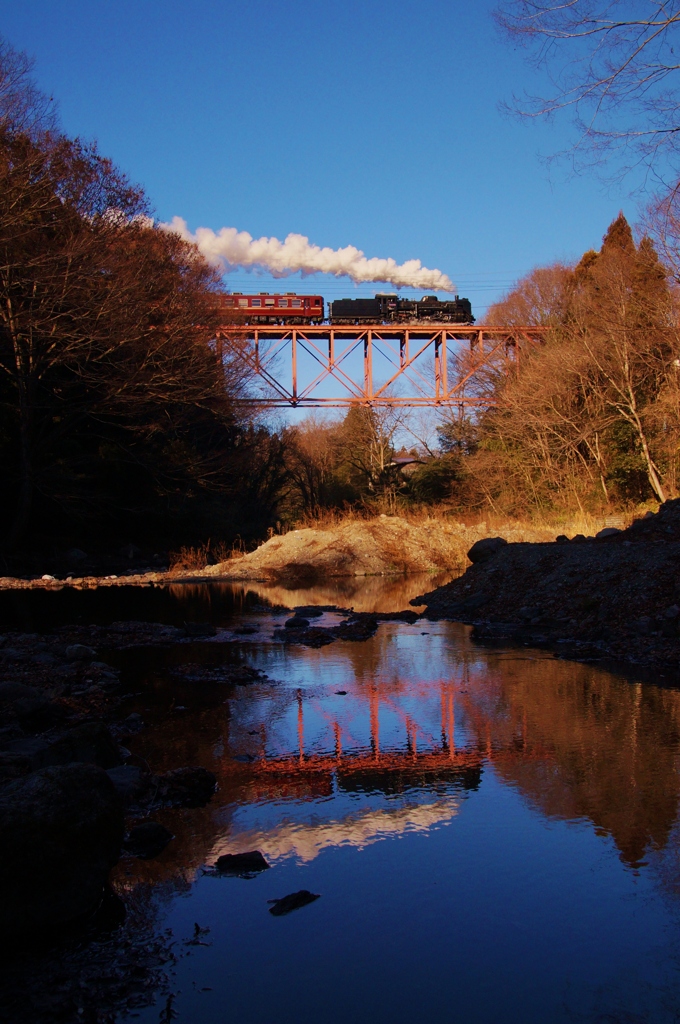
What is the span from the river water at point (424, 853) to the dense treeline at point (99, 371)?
1632 centimetres

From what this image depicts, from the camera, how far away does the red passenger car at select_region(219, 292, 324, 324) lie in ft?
130

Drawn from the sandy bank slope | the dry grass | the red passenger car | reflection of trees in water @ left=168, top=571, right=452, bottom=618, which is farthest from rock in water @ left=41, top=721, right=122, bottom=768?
the red passenger car

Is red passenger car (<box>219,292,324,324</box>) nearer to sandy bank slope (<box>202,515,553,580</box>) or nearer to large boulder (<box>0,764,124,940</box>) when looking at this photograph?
sandy bank slope (<box>202,515,553,580</box>)

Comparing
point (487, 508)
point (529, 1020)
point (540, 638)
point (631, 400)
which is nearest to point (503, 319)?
point (487, 508)

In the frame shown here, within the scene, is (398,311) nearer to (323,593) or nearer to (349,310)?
(349,310)

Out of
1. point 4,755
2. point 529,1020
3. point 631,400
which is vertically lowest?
point 529,1020

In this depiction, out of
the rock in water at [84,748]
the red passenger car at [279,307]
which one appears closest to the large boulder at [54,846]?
the rock in water at [84,748]

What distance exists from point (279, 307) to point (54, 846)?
38074 mm

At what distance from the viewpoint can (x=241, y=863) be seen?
14.7ft

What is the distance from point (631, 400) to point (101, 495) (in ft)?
59.4

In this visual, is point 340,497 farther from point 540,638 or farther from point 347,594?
point 540,638

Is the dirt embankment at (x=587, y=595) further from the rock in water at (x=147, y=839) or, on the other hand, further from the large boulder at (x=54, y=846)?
the large boulder at (x=54, y=846)

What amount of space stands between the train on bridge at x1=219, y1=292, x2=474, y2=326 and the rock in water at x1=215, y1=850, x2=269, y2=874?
36.6 metres

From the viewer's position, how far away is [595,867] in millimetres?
4398
